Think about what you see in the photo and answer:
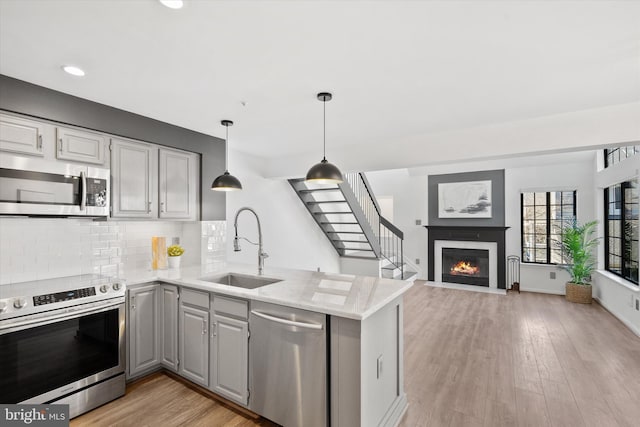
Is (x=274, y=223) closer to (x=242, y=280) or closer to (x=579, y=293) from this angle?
(x=242, y=280)

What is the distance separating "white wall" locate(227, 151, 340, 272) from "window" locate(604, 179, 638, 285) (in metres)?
4.83

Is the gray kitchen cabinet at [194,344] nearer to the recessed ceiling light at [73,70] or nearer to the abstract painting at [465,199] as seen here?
the recessed ceiling light at [73,70]

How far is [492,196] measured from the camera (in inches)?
272

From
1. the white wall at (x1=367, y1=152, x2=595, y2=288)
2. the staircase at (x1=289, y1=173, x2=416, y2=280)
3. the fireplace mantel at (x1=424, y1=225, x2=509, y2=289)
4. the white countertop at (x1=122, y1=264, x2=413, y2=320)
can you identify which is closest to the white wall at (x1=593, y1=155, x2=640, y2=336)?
the white wall at (x1=367, y1=152, x2=595, y2=288)

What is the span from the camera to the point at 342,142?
13.9 feet

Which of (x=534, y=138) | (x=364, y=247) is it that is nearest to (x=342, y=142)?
(x=534, y=138)

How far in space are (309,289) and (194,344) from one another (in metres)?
1.19

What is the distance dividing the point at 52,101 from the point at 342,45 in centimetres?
243

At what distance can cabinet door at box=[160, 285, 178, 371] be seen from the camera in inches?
114

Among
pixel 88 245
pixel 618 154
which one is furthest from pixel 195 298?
pixel 618 154

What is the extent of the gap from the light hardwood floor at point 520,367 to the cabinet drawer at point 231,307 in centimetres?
144

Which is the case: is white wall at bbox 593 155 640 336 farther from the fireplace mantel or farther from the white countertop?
the white countertop

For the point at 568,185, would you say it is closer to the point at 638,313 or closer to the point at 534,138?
the point at 638,313

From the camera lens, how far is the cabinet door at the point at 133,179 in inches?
118
